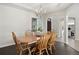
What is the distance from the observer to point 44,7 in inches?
117

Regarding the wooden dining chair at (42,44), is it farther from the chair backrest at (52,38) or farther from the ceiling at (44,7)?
the ceiling at (44,7)

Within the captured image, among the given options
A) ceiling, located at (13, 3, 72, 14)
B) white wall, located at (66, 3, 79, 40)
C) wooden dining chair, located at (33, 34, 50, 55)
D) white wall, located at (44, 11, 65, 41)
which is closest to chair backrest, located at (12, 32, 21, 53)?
wooden dining chair, located at (33, 34, 50, 55)

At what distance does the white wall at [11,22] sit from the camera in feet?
9.30

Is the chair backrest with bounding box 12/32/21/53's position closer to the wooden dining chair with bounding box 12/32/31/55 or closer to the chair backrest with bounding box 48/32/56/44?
the wooden dining chair with bounding box 12/32/31/55

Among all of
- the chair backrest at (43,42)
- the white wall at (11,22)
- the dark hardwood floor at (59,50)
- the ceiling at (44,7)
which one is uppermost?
the ceiling at (44,7)

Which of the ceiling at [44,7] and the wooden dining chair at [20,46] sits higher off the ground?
the ceiling at [44,7]

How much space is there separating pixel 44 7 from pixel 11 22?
2.87ft

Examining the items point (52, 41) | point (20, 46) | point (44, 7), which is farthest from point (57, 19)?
point (20, 46)

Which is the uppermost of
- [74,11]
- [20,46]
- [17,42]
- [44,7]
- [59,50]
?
[44,7]

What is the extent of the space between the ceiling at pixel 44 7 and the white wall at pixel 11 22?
139mm

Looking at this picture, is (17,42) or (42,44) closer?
(17,42)

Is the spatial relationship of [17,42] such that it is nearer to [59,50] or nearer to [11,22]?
[11,22]

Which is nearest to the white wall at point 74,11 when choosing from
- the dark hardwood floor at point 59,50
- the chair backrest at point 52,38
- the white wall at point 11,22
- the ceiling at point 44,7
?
the ceiling at point 44,7
